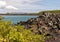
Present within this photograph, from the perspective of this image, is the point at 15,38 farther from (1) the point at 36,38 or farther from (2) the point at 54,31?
(2) the point at 54,31

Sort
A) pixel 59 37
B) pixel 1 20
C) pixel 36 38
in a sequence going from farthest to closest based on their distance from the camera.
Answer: pixel 59 37, pixel 36 38, pixel 1 20

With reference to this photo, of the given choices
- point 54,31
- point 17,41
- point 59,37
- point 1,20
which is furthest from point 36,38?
point 54,31

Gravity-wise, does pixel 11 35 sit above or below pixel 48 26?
above

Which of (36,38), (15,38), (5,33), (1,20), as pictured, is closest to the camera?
(15,38)

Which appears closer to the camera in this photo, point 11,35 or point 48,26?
point 11,35

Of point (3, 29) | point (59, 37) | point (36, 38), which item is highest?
point (3, 29)

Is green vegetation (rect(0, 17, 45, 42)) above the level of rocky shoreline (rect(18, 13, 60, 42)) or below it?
above

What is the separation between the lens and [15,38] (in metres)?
15.6

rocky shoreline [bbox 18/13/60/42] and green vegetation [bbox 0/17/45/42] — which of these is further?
rocky shoreline [bbox 18/13/60/42]

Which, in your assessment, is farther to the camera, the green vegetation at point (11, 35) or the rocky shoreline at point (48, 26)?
the rocky shoreline at point (48, 26)

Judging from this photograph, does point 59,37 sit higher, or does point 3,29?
point 3,29

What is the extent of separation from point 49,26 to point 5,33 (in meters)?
31.3

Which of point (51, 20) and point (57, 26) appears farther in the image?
point (51, 20)

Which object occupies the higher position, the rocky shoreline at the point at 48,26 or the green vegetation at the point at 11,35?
the green vegetation at the point at 11,35
